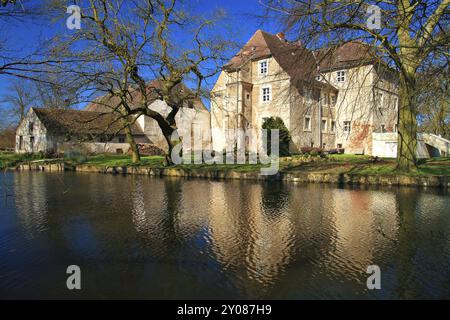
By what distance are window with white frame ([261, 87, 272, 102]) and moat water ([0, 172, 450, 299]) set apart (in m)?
23.0

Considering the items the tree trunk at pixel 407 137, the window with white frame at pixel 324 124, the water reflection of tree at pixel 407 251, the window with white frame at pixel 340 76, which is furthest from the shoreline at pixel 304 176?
the window with white frame at pixel 340 76

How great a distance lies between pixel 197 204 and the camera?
9.04m

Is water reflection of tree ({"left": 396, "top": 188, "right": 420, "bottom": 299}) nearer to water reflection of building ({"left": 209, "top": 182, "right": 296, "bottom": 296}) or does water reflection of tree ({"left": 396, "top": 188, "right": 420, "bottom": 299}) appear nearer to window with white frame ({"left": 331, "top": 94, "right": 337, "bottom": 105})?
water reflection of building ({"left": 209, "top": 182, "right": 296, "bottom": 296})

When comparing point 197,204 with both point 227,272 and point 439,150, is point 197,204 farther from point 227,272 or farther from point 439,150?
point 439,150

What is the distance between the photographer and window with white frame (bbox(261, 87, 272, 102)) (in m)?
31.0

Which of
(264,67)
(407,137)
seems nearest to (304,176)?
(407,137)

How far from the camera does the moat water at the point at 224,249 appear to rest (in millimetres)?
3525

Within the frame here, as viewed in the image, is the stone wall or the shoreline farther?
the stone wall

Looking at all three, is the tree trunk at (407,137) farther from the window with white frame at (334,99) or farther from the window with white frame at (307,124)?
the window with white frame at (334,99)

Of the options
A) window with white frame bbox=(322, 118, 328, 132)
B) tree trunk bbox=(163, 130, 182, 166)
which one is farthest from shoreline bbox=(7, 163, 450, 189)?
window with white frame bbox=(322, 118, 328, 132)

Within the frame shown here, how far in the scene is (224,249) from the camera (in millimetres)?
4906
